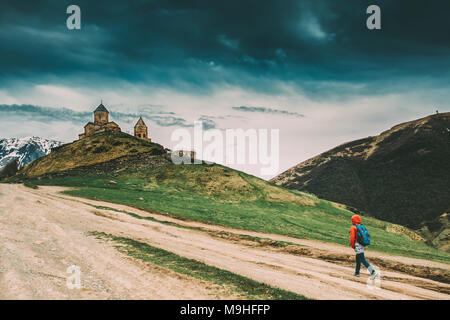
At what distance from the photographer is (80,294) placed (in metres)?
8.41

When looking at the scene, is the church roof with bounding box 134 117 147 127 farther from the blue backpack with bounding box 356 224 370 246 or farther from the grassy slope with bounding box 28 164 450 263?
the blue backpack with bounding box 356 224 370 246

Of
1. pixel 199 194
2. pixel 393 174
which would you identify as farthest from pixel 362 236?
pixel 393 174

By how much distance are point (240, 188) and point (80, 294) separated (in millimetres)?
42300

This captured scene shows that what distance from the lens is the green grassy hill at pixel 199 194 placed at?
103 feet


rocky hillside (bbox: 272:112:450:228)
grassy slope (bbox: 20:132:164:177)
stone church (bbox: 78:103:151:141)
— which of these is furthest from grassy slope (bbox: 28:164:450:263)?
stone church (bbox: 78:103:151:141)

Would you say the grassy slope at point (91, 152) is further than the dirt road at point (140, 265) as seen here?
Yes

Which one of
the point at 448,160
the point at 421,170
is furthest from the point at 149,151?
the point at 448,160

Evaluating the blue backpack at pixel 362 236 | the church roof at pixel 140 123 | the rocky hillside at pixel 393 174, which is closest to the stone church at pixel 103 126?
the church roof at pixel 140 123

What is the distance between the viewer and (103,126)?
105438mm

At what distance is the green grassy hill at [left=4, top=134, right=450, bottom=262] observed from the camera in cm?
3142

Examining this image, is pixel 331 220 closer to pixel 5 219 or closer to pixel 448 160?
pixel 5 219

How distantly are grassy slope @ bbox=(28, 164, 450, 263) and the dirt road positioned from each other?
7.80 m

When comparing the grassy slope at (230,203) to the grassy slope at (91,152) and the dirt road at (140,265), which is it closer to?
the dirt road at (140,265)

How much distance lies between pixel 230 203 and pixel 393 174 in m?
94.3
